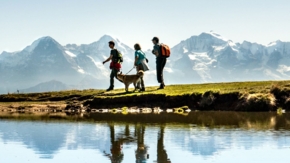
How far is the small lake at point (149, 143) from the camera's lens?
50.3ft

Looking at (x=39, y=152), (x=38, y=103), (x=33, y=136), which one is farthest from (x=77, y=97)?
(x=39, y=152)

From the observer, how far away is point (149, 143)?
18359 mm

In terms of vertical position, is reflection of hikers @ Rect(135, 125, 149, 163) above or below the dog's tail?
below

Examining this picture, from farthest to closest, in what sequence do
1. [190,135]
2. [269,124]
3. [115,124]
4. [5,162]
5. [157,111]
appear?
[157,111]
[115,124]
[269,124]
[190,135]
[5,162]

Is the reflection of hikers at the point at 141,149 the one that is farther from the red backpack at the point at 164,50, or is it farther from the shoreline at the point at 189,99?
the red backpack at the point at 164,50

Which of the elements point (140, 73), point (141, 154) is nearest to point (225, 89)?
point (140, 73)

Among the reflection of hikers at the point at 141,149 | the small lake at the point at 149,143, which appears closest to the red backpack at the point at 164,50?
the small lake at the point at 149,143

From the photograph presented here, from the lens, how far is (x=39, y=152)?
16828 mm

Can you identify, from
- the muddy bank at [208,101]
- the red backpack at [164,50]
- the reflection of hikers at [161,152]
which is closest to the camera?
the reflection of hikers at [161,152]

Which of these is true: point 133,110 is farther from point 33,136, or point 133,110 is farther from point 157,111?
point 33,136

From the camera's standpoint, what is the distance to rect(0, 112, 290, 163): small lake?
1534cm

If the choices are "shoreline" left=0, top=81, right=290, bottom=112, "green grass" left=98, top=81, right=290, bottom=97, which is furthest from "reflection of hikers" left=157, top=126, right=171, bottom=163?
"green grass" left=98, top=81, right=290, bottom=97

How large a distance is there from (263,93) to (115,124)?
15.3 meters

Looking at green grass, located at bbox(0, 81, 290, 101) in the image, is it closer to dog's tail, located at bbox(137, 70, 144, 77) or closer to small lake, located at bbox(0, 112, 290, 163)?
dog's tail, located at bbox(137, 70, 144, 77)
